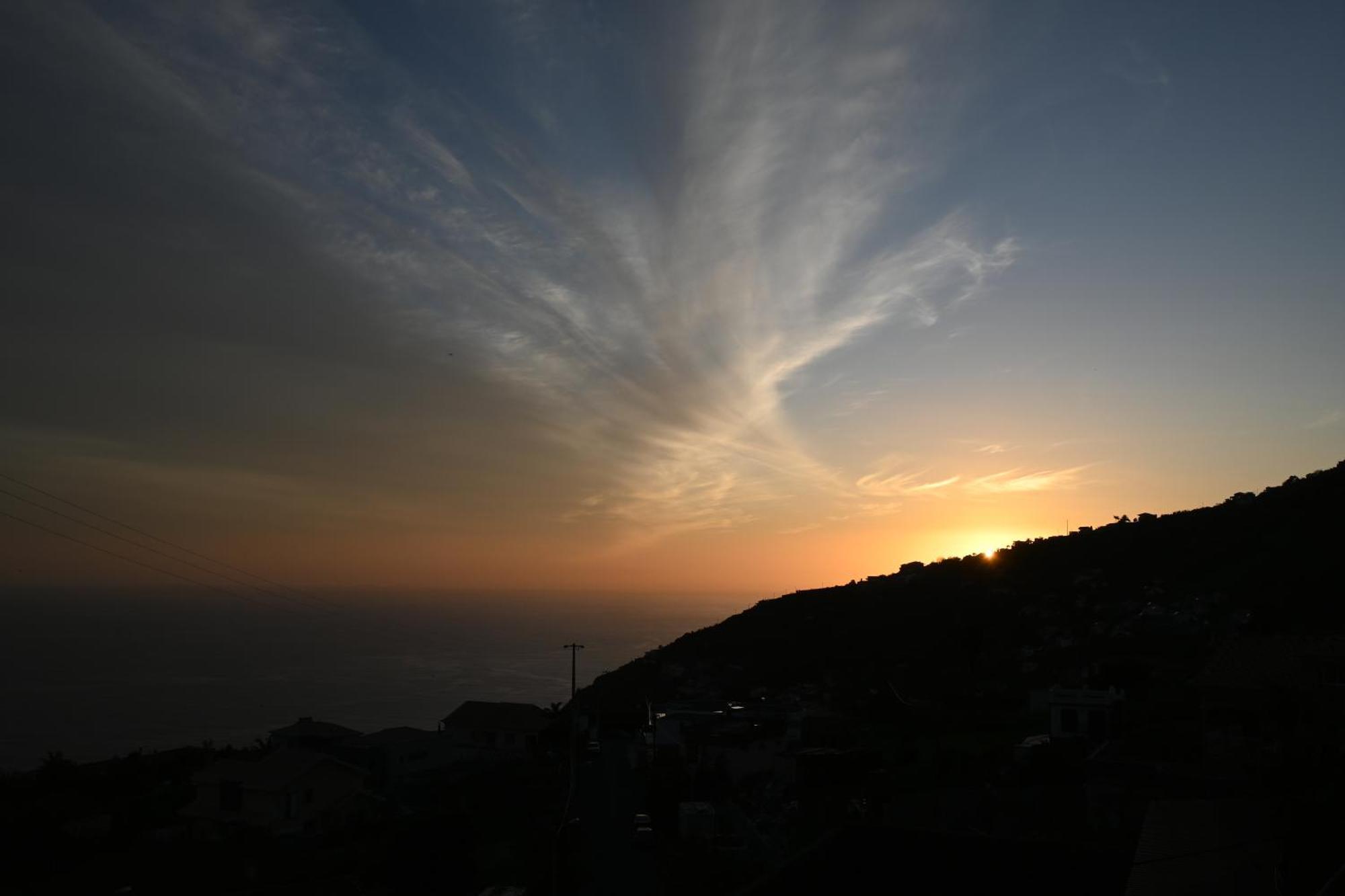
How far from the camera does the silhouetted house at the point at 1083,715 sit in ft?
109

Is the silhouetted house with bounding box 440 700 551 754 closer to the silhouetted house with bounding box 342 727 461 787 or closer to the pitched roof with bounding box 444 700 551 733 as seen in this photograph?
the pitched roof with bounding box 444 700 551 733

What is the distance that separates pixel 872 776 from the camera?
30.0 metres

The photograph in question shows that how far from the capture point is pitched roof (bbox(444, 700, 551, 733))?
53.6 metres

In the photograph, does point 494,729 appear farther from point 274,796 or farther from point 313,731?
point 274,796

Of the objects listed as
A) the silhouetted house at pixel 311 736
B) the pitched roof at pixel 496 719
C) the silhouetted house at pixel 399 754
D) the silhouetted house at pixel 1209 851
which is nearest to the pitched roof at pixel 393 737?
the silhouetted house at pixel 399 754

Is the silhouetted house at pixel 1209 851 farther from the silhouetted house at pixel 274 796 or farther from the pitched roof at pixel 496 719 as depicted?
the pitched roof at pixel 496 719

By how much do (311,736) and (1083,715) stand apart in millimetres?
38810

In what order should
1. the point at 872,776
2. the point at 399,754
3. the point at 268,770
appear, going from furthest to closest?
the point at 399,754 → the point at 268,770 → the point at 872,776

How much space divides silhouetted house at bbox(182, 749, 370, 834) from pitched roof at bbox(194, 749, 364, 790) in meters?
0.03

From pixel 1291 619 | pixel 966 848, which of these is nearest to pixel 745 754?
pixel 966 848

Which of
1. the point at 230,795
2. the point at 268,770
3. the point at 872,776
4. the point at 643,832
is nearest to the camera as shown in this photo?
the point at 643,832

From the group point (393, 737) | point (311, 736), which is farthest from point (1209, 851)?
point (311, 736)

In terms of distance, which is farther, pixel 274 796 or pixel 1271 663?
pixel 274 796

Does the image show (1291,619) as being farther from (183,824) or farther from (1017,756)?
(183,824)
